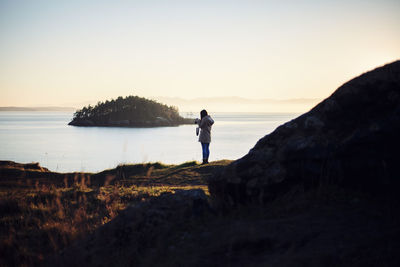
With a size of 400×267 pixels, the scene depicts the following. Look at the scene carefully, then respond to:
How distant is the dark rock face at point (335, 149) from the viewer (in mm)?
5309

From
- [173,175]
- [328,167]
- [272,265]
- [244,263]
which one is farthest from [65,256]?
[173,175]

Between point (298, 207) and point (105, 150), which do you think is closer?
point (298, 207)

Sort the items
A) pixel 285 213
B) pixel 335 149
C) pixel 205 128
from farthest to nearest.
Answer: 1. pixel 205 128
2. pixel 335 149
3. pixel 285 213

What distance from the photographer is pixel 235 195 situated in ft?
20.2

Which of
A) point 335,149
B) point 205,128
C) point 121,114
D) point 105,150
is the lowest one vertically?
point 105,150

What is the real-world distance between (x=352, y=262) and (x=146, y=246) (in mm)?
3046

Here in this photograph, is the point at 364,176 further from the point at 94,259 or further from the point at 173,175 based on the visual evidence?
the point at 173,175

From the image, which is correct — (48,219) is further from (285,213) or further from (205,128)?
(205,128)

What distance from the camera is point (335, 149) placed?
5781mm

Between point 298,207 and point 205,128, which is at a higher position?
point 205,128

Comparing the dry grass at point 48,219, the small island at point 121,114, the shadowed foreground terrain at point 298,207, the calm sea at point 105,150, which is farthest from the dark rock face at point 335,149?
the small island at point 121,114

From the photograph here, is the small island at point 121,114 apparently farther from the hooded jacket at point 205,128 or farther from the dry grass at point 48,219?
the dry grass at point 48,219

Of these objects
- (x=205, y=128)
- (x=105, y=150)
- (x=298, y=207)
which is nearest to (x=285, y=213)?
(x=298, y=207)

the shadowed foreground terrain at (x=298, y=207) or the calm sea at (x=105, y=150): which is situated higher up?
the shadowed foreground terrain at (x=298, y=207)
